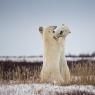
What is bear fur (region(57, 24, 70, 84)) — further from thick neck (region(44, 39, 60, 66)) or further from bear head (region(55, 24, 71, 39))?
thick neck (region(44, 39, 60, 66))

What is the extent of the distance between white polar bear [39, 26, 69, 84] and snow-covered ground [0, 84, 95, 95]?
142 centimetres

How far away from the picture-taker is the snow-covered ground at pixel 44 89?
8.85 meters

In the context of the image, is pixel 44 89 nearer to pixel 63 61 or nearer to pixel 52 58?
pixel 52 58

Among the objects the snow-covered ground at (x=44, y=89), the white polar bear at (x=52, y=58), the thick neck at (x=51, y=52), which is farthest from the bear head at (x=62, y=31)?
the snow-covered ground at (x=44, y=89)

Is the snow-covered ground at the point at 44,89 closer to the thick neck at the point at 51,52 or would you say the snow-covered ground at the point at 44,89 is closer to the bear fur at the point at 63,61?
the thick neck at the point at 51,52

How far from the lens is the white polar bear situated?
11391 millimetres

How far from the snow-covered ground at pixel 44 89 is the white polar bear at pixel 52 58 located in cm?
142

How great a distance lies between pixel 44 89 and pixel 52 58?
2.31 m

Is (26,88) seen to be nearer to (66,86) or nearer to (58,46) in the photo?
(66,86)

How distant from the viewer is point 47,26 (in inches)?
460

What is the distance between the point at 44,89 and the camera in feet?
30.2

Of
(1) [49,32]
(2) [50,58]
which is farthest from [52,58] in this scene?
(1) [49,32]

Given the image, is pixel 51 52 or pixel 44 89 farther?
pixel 51 52

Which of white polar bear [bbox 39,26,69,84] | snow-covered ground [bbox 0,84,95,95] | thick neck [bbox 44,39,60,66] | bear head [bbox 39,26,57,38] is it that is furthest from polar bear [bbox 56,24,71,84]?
snow-covered ground [bbox 0,84,95,95]
